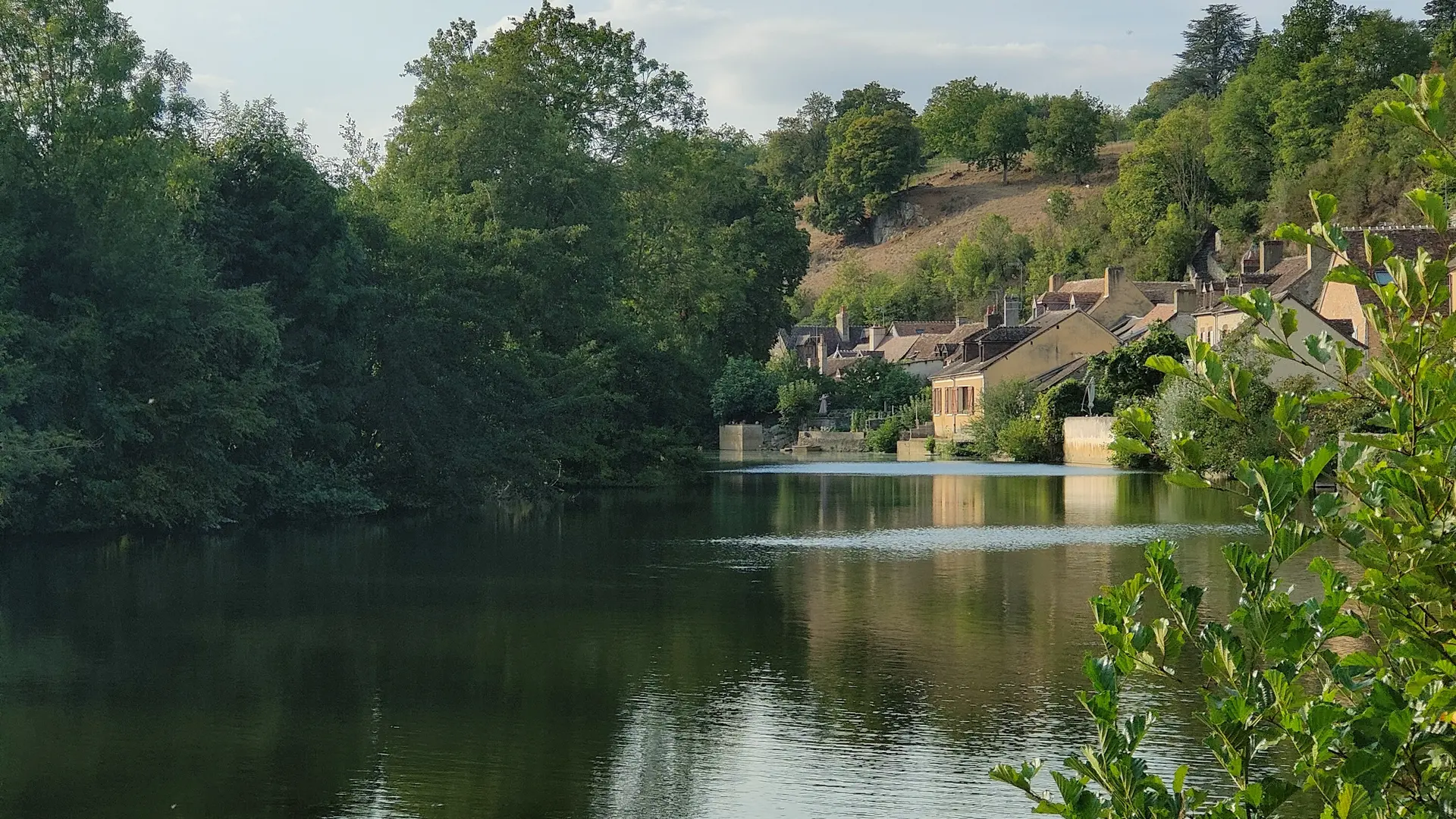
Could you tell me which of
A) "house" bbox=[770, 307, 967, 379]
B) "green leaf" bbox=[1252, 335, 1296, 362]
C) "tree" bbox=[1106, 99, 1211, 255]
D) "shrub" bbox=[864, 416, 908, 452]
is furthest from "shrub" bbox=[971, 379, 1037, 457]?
"green leaf" bbox=[1252, 335, 1296, 362]

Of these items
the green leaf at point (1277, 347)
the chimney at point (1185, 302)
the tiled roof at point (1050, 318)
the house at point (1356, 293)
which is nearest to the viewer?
the green leaf at point (1277, 347)

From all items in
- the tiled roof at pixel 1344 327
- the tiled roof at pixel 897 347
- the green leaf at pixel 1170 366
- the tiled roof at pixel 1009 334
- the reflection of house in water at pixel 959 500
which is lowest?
the reflection of house in water at pixel 959 500

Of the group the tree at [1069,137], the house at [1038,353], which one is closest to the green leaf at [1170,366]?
the house at [1038,353]

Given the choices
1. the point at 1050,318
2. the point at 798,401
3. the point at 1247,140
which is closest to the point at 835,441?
the point at 798,401

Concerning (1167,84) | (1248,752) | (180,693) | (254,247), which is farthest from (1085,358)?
(1167,84)

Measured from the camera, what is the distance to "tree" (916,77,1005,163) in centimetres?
17688

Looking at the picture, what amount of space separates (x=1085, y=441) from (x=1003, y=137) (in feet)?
366

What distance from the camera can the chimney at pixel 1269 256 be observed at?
7562 cm

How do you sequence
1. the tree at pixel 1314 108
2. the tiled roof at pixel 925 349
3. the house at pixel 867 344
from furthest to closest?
the tiled roof at pixel 925 349
the house at pixel 867 344
the tree at pixel 1314 108

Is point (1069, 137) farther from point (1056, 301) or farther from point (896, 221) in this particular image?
point (1056, 301)

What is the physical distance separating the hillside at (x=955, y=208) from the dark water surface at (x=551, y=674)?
128m

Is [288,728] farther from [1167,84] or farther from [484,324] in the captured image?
[1167,84]

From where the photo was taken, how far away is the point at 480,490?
42.1 metres

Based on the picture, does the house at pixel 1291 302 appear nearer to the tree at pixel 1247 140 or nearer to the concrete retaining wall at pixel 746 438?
the concrete retaining wall at pixel 746 438
